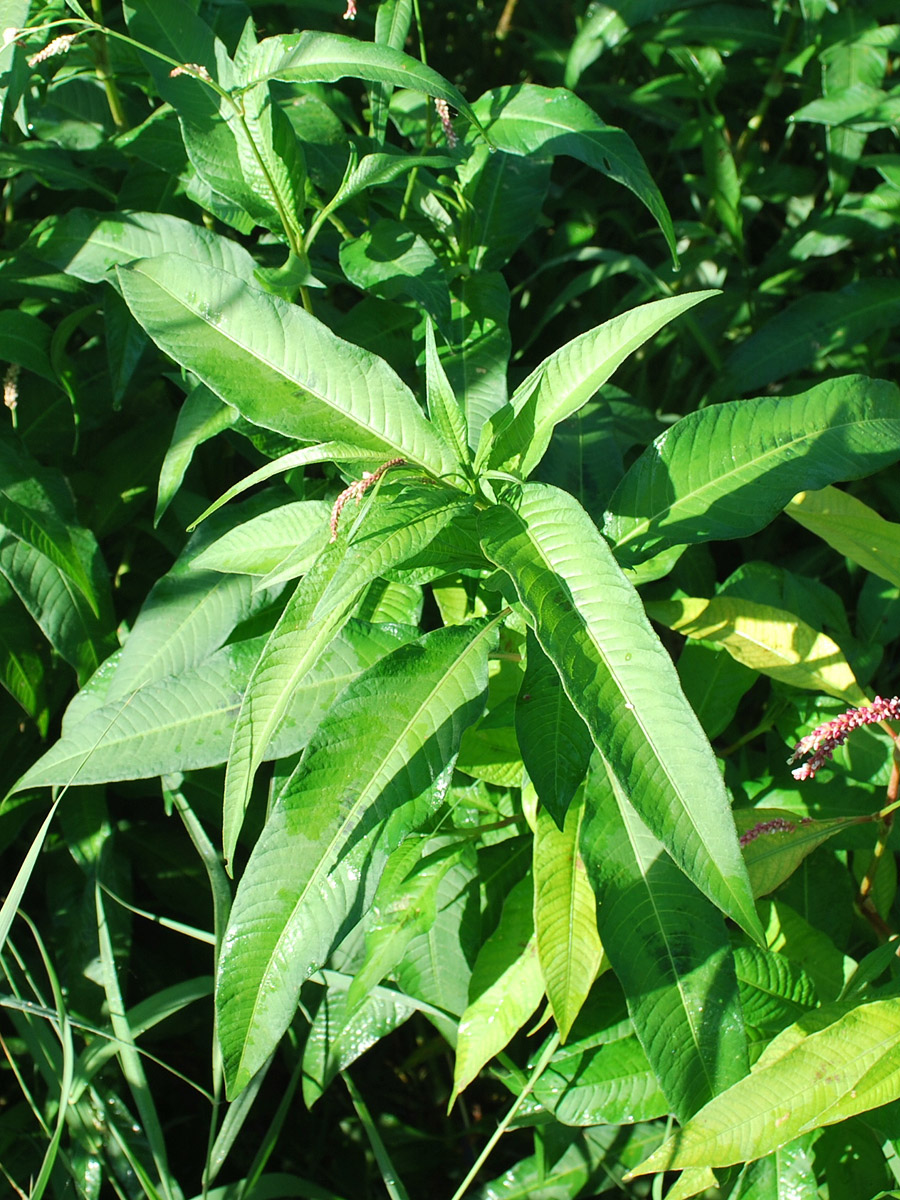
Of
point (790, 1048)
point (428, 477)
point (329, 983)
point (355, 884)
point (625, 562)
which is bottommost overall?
point (329, 983)

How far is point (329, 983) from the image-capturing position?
147 centimetres

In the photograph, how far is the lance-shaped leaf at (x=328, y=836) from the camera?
1037mm

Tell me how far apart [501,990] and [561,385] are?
765 mm

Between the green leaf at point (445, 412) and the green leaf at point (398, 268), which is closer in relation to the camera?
the green leaf at point (445, 412)

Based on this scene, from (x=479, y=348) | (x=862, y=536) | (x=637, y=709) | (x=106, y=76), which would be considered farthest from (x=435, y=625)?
(x=106, y=76)

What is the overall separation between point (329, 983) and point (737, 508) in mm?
888

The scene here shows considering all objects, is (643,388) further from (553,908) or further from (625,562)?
(553,908)

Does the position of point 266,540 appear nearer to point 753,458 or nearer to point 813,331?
point 753,458

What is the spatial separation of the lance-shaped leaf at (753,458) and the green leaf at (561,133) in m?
0.36

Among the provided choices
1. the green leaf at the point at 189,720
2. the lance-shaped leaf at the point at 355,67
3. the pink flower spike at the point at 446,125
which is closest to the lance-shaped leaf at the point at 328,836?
the green leaf at the point at 189,720

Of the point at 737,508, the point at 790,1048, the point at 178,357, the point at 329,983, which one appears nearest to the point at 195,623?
the point at 178,357

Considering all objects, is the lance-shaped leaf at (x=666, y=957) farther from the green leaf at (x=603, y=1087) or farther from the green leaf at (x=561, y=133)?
the green leaf at (x=561, y=133)

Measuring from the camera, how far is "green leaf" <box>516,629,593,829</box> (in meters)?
1.09

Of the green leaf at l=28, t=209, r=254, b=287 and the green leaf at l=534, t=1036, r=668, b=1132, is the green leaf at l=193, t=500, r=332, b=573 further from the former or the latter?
the green leaf at l=534, t=1036, r=668, b=1132
